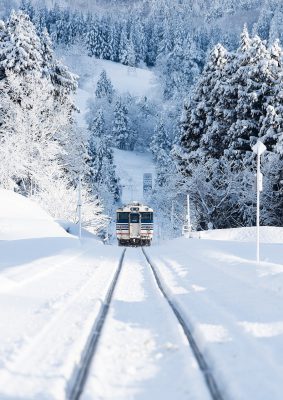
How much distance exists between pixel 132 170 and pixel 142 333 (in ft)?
366

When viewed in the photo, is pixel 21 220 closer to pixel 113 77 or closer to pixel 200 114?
pixel 200 114

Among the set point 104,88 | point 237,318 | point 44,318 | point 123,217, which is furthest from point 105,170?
point 237,318

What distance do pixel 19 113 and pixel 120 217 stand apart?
11.7m

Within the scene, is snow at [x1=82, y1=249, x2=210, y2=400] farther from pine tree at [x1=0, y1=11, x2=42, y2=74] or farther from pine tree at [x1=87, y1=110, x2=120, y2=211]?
pine tree at [x1=87, y1=110, x2=120, y2=211]

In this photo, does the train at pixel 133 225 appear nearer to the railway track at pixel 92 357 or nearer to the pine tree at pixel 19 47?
the pine tree at pixel 19 47

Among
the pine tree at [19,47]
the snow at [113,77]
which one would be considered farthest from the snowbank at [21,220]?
the snow at [113,77]

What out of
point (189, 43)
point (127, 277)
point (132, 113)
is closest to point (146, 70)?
point (189, 43)

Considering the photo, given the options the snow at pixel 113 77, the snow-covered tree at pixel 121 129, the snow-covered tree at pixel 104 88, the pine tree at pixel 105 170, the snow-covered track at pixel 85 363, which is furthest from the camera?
the snow at pixel 113 77

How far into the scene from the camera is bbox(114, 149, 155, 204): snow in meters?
106

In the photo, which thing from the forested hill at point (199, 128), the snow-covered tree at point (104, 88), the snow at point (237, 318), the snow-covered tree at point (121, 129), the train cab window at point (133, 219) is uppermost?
the snow-covered tree at point (104, 88)

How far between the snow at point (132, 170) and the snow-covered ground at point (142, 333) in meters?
91.6

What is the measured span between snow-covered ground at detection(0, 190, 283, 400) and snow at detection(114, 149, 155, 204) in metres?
91.6

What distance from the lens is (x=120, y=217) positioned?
115 feet

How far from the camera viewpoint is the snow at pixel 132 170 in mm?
106438
